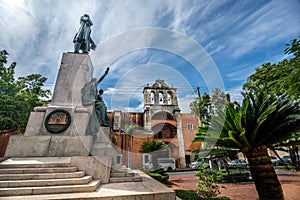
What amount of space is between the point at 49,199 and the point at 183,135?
2295 centimetres

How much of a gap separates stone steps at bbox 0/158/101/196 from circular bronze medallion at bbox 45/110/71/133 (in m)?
1.43

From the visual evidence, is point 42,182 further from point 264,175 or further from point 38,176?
point 264,175

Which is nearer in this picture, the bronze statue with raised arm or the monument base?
the monument base

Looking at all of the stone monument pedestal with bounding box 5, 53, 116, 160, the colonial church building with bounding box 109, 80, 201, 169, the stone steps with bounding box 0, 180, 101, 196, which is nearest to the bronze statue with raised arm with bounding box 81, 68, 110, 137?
the stone monument pedestal with bounding box 5, 53, 116, 160

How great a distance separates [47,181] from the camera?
324cm

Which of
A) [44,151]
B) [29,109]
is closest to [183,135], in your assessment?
[29,109]

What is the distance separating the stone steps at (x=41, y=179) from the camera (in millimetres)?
2973

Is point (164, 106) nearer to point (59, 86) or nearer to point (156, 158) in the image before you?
point (156, 158)

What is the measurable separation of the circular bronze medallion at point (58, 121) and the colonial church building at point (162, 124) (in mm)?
14663

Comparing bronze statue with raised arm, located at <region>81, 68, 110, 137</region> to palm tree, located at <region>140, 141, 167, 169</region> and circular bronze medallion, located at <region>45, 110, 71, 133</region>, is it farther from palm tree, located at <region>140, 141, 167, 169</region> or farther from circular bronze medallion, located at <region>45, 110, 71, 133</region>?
palm tree, located at <region>140, 141, 167, 169</region>

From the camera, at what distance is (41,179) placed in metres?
3.39

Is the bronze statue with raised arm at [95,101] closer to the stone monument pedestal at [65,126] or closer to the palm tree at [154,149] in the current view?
the stone monument pedestal at [65,126]

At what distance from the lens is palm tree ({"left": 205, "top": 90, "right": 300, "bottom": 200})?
310 centimetres

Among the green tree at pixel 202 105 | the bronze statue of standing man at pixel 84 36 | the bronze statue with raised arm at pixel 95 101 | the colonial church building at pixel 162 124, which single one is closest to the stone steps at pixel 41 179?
the bronze statue with raised arm at pixel 95 101
